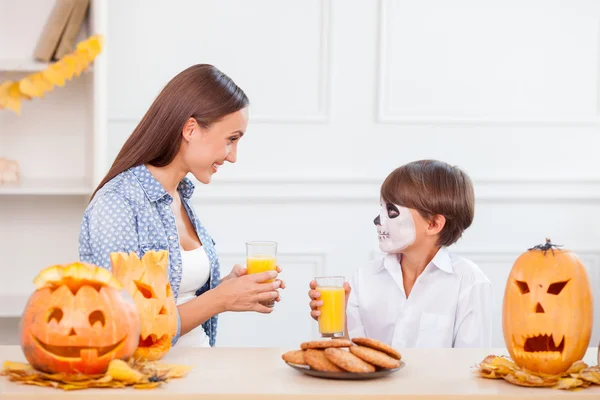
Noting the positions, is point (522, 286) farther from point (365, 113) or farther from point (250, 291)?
point (365, 113)

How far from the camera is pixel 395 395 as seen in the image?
1.34 m

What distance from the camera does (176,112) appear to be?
2.40 meters

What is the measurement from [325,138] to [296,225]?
0.39m

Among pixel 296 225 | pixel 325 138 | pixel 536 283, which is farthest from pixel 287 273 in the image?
pixel 536 283

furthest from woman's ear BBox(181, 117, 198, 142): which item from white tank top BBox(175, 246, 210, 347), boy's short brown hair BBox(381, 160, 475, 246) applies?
boy's short brown hair BBox(381, 160, 475, 246)

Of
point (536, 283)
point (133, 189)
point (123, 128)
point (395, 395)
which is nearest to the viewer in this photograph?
point (395, 395)

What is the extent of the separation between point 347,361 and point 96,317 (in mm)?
421

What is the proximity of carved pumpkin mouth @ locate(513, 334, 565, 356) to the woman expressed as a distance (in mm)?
945

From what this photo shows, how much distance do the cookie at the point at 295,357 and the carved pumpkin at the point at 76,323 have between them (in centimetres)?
28

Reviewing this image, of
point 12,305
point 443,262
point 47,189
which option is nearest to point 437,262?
point 443,262

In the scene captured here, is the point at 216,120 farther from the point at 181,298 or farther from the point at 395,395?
the point at 395,395

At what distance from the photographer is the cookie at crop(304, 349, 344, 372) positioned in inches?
56.2

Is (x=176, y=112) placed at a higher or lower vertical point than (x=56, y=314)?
higher

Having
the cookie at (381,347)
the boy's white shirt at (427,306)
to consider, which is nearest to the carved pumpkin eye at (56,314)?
the cookie at (381,347)
